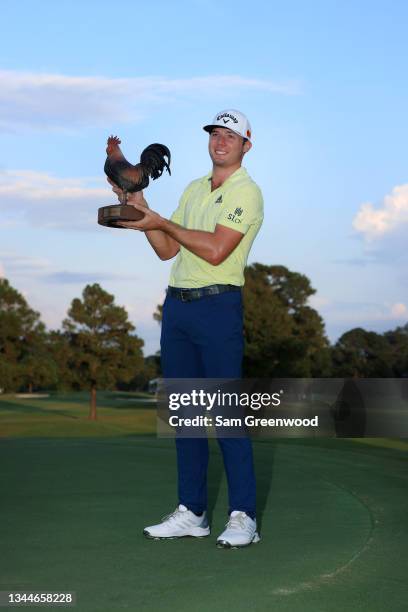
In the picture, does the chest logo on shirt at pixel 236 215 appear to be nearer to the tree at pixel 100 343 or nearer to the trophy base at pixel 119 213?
the trophy base at pixel 119 213

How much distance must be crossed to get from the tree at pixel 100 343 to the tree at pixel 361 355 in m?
46.7

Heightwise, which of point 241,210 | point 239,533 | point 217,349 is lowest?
point 239,533

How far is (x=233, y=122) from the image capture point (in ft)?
19.5

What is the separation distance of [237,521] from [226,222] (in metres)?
1.95

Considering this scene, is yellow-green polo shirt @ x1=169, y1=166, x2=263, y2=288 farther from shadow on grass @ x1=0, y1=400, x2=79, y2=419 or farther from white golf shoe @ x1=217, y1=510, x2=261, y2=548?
shadow on grass @ x1=0, y1=400, x2=79, y2=419

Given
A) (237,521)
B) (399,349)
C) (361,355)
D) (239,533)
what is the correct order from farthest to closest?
(399,349), (361,355), (237,521), (239,533)

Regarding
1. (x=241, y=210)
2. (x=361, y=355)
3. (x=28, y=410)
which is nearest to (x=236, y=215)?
(x=241, y=210)

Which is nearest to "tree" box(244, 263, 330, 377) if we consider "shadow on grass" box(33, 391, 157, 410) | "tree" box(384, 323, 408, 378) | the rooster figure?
"shadow on grass" box(33, 391, 157, 410)

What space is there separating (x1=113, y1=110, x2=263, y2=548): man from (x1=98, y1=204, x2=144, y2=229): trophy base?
0.05 m

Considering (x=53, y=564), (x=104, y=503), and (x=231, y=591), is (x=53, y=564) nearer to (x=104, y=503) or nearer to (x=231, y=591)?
(x=231, y=591)

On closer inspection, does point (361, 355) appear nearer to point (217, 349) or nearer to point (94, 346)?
point (94, 346)

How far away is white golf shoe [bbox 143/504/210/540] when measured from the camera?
5.84 m

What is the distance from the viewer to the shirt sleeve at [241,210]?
5781 millimetres

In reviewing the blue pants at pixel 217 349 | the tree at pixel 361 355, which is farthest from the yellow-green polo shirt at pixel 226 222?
the tree at pixel 361 355
